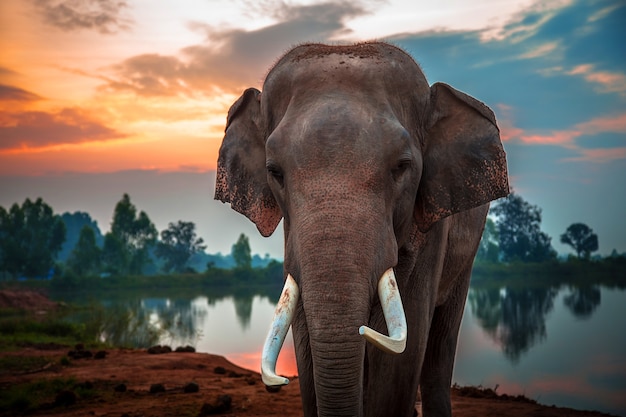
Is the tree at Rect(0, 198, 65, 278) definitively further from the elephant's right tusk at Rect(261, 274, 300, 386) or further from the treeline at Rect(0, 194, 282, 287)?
the elephant's right tusk at Rect(261, 274, 300, 386)

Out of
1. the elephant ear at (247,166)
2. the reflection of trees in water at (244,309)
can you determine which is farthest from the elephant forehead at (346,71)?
the reflection of trees in water at (244,309)

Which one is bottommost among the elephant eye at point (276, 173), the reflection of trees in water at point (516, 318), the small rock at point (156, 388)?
the small rock at point (156, 388)

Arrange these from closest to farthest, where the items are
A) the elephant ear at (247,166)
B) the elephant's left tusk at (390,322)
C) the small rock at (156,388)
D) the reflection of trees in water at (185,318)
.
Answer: the elephant's left tusk at (390,322), the elephant ear at (247,166), the small rock at (156,388), the reflection of trees in water at (185,318)

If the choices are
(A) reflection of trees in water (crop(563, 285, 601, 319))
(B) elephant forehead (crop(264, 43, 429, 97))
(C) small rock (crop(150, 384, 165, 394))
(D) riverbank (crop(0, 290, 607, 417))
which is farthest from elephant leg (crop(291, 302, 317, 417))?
(A) reflection of trees in water (crop(563, 285, 601, 319))

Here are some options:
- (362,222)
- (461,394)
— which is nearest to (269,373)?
(362,222)

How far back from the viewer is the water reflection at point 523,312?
3081cm

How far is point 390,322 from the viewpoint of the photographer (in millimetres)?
4309

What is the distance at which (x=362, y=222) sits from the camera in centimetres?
441

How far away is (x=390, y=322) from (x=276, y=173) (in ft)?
4.51

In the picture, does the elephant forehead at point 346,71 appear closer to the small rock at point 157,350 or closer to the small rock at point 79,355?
the small rock at point 79,355

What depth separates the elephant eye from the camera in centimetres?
485

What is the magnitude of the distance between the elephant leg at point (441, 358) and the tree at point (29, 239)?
82365mm

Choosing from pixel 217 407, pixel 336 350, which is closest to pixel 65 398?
pixel 217 407

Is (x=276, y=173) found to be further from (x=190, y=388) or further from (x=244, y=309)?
(x=244, y=309)
